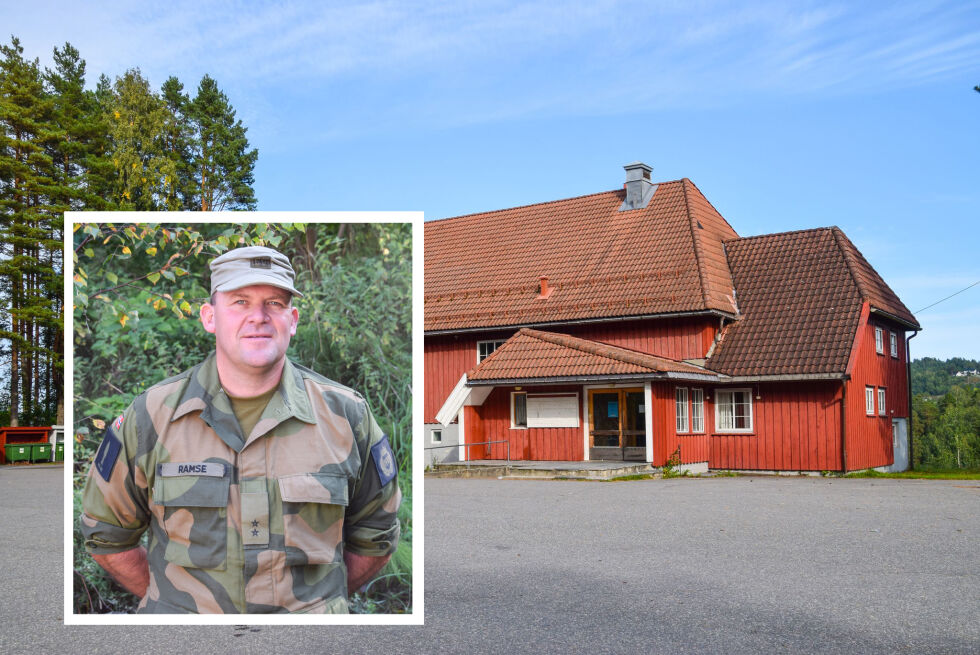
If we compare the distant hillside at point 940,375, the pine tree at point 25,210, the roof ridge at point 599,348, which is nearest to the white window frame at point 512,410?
the roof ridge at point 599,348

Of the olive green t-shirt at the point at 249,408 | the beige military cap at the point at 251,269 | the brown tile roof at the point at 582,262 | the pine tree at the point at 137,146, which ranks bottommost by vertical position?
the olive green t-shirt at the point at 249,408

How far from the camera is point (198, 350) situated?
3836 millimetres

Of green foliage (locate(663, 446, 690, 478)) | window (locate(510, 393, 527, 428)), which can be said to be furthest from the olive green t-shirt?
window (locate(510, 393, 527, 428))

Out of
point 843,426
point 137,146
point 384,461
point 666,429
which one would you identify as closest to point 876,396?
point 843,426

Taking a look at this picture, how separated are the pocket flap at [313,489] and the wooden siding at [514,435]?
837 inches

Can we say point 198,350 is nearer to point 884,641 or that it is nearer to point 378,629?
point 378,629

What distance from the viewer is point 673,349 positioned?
25.8m

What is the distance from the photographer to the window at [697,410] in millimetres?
25016

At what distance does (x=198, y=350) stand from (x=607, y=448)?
70.1ft

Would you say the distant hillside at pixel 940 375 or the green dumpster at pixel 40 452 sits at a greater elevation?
the distant hillside at pixel 940 375

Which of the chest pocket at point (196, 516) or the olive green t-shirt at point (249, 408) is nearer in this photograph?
the chest pocket at point (196, 516)

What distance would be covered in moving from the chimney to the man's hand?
26.9 meters

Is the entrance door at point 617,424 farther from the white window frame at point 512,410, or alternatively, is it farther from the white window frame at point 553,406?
the white window frame at point 512,410

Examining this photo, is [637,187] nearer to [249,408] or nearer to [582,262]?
[582,262]
